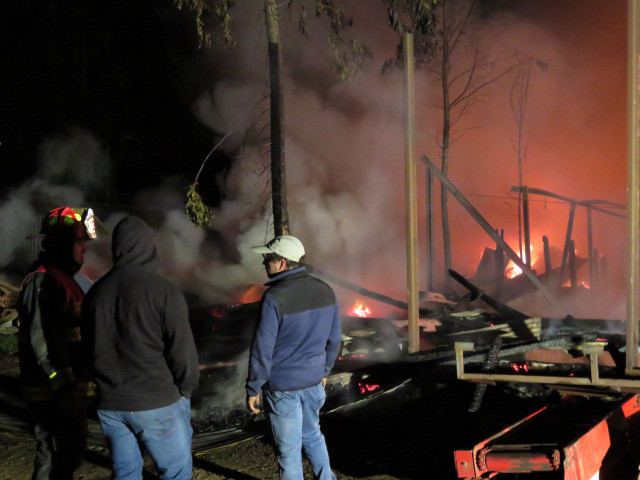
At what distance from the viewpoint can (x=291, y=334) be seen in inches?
150

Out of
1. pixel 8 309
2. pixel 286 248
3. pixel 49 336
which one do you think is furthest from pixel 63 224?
pixel 8 309

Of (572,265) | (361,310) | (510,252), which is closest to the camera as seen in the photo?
(510,252)

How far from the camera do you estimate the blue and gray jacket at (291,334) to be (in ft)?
12.3

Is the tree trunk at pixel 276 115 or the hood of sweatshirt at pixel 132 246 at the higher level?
the tree trunk at pixel 276 115

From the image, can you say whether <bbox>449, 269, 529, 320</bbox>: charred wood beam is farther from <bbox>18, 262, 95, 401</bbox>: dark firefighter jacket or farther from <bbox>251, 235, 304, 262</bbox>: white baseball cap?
<bbox>18, 262, 95, 401</bbox>: dark firefighter jacket

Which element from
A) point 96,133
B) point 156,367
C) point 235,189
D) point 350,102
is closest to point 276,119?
point 156,367

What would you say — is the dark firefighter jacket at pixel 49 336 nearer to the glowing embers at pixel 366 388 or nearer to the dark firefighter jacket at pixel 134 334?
the dark firefighter jacket at pixel 134 334

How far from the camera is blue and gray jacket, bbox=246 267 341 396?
3.74 m

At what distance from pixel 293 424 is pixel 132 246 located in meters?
1.62

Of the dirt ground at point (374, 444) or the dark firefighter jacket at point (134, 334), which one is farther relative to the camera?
the dirt ground at point (374, 444)

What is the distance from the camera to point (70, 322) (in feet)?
12.5


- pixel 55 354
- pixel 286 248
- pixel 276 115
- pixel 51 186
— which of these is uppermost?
pixel 276 115

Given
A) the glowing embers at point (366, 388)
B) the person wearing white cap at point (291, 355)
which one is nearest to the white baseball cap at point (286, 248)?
the person wearing white cap at point (291, 355)

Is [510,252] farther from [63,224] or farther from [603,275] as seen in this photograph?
[603,275]
